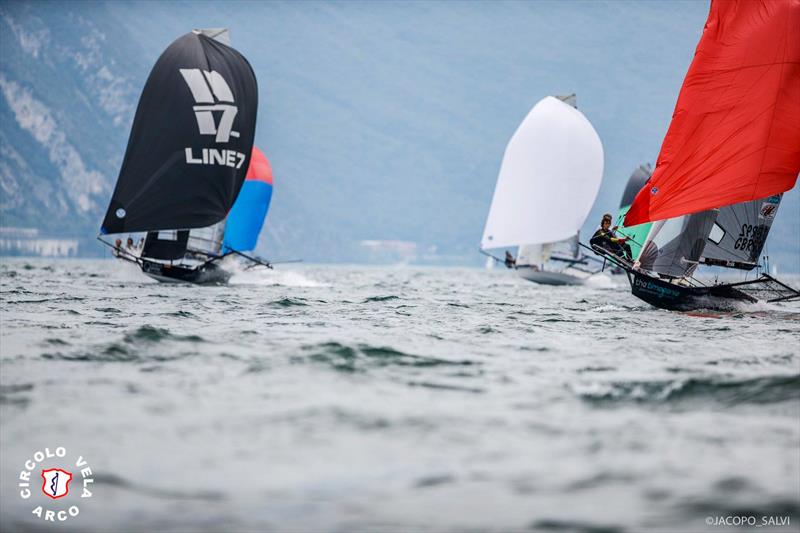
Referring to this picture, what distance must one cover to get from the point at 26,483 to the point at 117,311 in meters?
15.9

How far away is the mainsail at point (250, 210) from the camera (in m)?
47.1

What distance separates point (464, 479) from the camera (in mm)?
7836

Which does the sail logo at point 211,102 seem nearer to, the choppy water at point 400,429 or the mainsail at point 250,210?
the mainsail at point 250,210

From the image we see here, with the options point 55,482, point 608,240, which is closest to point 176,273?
point 608,240

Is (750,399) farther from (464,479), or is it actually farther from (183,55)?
(183,55)

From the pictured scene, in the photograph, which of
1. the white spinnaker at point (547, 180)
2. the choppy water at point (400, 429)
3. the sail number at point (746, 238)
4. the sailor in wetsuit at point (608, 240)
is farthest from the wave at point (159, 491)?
the white spinnaker at point (547, 180)

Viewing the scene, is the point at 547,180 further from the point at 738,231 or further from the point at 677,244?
the point at 738,231

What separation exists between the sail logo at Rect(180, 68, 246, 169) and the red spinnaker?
1653 cm

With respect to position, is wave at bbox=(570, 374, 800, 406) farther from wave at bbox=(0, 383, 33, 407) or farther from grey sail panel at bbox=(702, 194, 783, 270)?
grey sail panel at bbox=(702, 194, 783, 270)

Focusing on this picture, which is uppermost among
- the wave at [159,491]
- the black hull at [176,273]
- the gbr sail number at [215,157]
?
the gbr sail number at [215,157]

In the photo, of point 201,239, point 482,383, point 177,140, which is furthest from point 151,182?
point 482,383

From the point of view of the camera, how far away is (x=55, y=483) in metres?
7.74

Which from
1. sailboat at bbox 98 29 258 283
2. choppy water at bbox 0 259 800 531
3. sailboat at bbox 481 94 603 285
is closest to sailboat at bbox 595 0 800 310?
choppy water at bbox 0 259 800 531

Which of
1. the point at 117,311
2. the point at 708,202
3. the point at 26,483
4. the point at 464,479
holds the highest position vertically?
the point at 708,202
